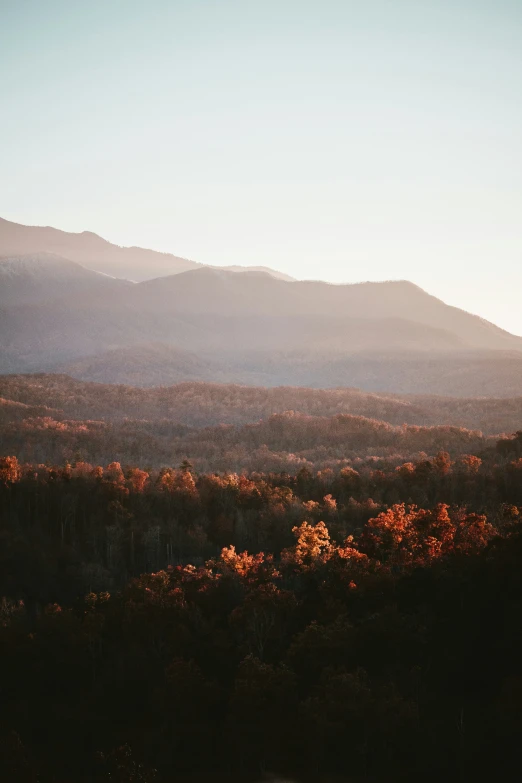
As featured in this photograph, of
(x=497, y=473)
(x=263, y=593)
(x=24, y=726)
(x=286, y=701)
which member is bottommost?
(x=24, y=726)

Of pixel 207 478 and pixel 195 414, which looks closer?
pixel 207 478

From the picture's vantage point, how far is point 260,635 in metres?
36.9

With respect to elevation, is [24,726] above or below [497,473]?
below

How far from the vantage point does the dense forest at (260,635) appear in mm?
30062

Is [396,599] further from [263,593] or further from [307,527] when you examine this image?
[307,527]

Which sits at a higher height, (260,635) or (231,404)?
(231,404)

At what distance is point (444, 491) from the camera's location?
62.3 metres

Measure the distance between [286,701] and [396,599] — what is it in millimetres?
8934

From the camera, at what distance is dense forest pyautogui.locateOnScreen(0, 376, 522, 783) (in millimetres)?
30062

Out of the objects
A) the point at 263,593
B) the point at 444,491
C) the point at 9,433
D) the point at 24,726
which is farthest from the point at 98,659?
the point at 9,433

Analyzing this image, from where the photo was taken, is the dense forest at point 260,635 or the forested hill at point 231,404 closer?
the dense forest at point 260,635

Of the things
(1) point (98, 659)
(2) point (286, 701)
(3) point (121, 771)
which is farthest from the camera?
(1) point (98, 659)

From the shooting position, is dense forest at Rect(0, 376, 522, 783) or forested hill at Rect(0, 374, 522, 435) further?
forested hill at Rect(0, 374, 522, 435)

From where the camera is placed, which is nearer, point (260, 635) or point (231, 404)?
point (260, 635)
